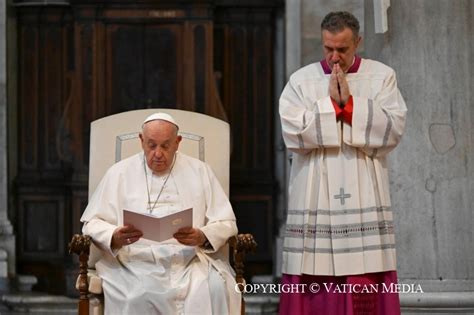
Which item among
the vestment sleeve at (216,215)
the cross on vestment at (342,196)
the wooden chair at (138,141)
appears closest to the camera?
the cross on vestment at (342,196)

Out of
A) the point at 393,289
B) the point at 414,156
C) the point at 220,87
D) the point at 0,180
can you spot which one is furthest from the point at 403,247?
the point at 0,180

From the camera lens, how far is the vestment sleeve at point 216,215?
24.0ft

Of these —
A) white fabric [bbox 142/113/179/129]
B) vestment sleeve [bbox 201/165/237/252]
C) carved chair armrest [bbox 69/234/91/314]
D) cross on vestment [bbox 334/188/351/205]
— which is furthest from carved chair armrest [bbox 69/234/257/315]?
white fabric [bbox 142/113/179/129]

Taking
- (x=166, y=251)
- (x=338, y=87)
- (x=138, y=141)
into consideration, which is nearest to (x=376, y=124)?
(x=338, y=87)

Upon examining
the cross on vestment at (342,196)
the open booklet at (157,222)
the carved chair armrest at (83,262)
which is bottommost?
the carved chair armrest at (83,262)

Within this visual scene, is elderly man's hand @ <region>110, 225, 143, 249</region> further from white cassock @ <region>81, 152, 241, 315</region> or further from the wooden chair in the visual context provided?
the wooden chair

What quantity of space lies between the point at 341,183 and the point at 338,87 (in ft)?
1.69

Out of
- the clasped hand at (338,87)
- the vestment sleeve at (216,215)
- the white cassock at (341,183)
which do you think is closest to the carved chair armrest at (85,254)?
the vestment sleeve at (216,215)

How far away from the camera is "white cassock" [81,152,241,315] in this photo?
23.3ft

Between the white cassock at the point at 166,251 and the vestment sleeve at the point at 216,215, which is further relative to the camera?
the vestment sleeve at the point at 216,215

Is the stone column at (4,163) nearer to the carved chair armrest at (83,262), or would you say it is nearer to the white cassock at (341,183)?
the carved chair armrest at (83,262)

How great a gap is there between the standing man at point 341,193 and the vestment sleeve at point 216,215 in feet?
1.31

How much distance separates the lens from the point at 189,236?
23.4 feet

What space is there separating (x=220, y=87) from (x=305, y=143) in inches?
163
